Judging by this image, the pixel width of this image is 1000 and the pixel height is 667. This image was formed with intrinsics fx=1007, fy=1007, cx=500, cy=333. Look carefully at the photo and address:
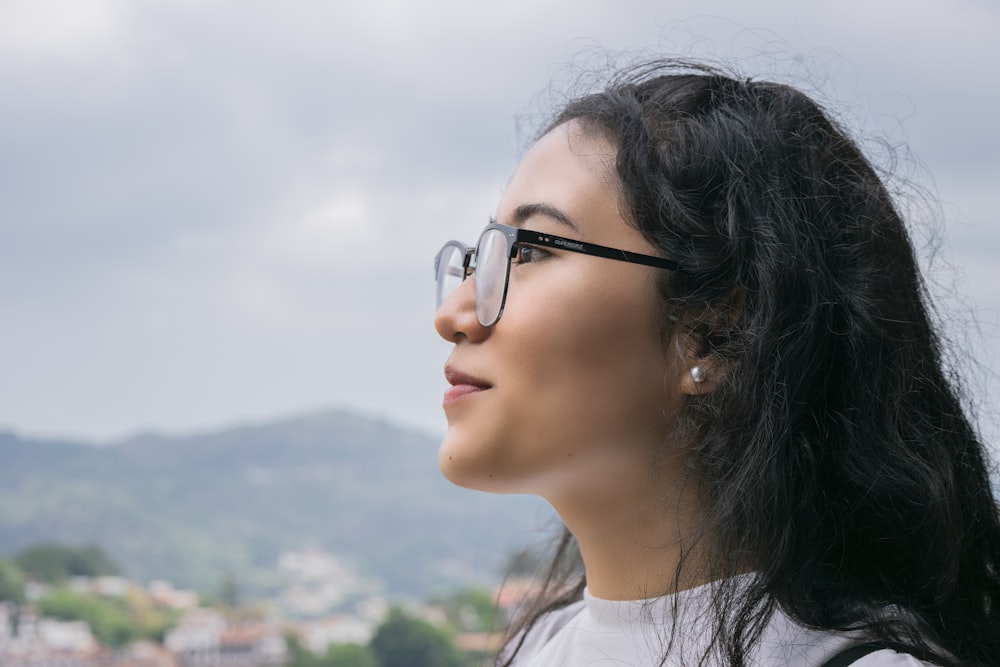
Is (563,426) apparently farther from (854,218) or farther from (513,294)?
(854,218)

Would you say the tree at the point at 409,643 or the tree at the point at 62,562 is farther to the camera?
the tree at the point at 62,562

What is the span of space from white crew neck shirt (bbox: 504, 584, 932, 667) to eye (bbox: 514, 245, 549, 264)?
34 cm

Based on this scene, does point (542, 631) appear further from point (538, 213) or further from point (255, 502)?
point (255, 502)

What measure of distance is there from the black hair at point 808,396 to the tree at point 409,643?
8917 mm

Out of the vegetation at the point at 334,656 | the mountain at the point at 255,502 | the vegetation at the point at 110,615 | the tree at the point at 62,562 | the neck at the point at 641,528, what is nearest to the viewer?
the neck at the point at 641,528

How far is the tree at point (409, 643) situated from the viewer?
961 cm

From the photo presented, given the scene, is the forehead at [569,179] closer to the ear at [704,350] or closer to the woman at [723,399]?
the woman at [723,399]

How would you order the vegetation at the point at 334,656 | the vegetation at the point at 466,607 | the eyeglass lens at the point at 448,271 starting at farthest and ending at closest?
1. the vegetation at the point at 334,656
2. the vegetation at the point at 466,607
3. the eyeglass lens at the point at 448,271

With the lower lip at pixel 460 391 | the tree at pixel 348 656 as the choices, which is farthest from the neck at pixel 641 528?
the tree at pixel 348 656

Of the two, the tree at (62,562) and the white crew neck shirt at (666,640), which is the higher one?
the tree at (62,562)

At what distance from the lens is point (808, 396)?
0.93 m

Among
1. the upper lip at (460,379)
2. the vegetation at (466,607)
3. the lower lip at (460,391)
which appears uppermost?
the vegetation at (466,607)

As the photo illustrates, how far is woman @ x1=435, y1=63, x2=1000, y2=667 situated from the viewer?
2.96 ft

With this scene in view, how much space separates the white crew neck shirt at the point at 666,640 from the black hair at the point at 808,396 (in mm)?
19
